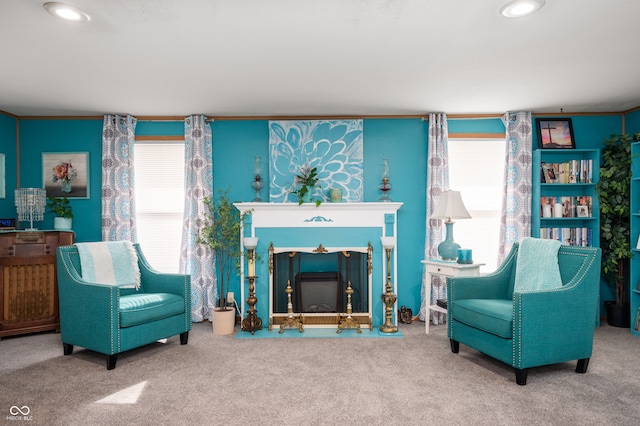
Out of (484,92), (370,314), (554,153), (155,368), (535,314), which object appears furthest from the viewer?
(554,153)

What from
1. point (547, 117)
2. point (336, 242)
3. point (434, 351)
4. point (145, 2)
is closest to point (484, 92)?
point (547, 117)

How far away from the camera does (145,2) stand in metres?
2.22

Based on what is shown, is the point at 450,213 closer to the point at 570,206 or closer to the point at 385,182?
the point at 385,182

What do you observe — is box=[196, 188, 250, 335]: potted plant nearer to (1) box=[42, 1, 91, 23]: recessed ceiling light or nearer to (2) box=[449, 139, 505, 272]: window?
(1) box=[42, 1, 91, 23]: recessed ceiling light

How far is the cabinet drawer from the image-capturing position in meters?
3.87

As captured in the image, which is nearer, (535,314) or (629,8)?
(629,8)

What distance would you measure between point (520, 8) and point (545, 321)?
2.03m

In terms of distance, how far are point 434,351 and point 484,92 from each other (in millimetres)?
2469

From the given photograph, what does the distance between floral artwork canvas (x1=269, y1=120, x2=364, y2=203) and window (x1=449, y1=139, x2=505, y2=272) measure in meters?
1.14

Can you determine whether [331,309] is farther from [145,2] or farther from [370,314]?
[145,2]

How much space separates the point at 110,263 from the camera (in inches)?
144

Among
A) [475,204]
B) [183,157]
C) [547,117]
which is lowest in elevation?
[475,204]

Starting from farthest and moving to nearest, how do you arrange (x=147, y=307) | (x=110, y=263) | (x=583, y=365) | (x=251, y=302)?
(x=251, y=302), (x=110, y=263), (x=147, y=307), (x=583, y=365)

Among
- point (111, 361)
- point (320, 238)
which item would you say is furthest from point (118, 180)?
point (320, 238)
